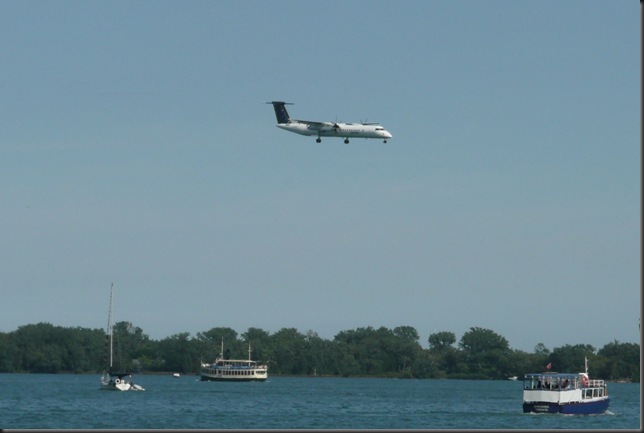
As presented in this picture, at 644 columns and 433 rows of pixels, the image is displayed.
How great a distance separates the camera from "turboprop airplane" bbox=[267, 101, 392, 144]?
542 ft

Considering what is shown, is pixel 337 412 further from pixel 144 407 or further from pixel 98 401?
pixel 98 401

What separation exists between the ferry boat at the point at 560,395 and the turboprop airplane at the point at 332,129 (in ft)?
141

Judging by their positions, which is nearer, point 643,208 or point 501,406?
point 643,208

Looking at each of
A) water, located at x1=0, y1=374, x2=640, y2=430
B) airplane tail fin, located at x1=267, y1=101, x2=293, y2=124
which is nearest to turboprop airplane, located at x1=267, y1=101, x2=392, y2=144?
airplane tail fin, located at x1=267, y1=101, x2=293, y2=124

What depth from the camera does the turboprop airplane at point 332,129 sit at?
6506 inches

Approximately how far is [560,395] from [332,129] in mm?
50682

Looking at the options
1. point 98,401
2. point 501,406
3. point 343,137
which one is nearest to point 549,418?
point 501,406

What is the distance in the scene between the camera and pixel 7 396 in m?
189

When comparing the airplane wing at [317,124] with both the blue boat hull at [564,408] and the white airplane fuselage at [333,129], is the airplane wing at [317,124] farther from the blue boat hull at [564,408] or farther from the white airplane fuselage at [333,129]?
the blue boat hull at [564,408]

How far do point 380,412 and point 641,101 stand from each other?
4224 inches

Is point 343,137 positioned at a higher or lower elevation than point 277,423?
higher

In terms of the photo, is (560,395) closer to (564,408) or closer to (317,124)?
(564,408)

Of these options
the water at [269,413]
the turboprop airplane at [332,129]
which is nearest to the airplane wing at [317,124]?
the turboprop airplane at [332,129]

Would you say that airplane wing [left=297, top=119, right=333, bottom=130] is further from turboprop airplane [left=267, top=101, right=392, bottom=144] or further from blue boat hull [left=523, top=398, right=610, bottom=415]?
blue boat hull [left=523, top=398, right=610, bottom=415]
